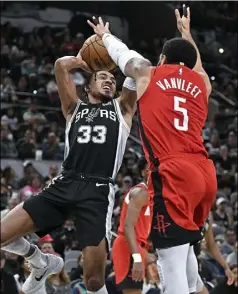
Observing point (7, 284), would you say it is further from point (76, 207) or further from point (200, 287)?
point (76, 207)

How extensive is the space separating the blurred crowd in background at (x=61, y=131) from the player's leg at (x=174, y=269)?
396cm

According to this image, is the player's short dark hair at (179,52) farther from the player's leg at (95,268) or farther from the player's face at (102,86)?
the player's leg at (95,268)

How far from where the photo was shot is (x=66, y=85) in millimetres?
8430

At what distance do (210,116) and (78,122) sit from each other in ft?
59.1

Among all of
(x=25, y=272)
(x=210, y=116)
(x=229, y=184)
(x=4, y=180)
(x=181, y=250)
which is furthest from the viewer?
(x=210, y=116)

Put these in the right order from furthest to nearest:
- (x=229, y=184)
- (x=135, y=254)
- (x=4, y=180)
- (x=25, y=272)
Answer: (x=229, y=184) < (x=4, y=180) < (x=25, y=272) < (x=135, y=254)

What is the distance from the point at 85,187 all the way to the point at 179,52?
158 centimetres

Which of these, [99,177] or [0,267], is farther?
[0,267]

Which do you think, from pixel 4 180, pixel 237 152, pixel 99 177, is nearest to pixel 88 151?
pixel 99 177

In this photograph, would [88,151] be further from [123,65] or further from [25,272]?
[25,272]

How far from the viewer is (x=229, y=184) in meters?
20.9

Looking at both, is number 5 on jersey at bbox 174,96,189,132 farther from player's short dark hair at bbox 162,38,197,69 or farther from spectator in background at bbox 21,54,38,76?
spectator in background at bbox 21,54,38,76

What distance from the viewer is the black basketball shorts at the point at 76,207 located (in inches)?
306

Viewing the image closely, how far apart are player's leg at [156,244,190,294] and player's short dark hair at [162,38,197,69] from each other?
164cm
